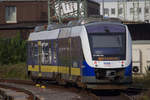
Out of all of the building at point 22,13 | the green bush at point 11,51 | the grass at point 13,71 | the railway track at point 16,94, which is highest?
the building at point 22,13

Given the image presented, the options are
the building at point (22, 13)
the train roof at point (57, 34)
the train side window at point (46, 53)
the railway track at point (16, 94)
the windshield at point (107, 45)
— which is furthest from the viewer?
the building at point (22, 13)

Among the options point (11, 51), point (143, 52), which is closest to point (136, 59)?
point (143, 52)

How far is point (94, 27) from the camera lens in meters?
18.0

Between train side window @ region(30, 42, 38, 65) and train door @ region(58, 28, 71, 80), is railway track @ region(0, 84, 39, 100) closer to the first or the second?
train door @ region(58, 28, 71, 80)

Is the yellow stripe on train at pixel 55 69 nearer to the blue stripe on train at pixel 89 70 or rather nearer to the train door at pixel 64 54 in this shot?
the train door at pixel 64 54

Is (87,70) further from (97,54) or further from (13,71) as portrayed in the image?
(13,71)

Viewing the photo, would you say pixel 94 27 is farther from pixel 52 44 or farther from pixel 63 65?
pixel 52 44

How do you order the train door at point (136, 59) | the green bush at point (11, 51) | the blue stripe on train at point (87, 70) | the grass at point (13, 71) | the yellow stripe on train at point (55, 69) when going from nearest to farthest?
1. the blue stripe on train at point (87, 70)
2. the yellow stripe on train at point (55, 69)
3. the train door at point (136, 59)
4. the grass at point (13, 71)
5. the green bush at point (11, 51)

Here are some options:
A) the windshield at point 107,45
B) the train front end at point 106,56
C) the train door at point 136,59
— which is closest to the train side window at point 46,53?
the train front end at point 106,56

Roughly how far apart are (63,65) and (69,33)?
5.35 ft

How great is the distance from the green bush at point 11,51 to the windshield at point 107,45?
2165cm

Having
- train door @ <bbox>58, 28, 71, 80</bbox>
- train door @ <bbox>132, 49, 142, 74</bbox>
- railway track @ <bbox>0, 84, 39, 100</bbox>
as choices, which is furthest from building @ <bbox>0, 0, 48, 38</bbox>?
train door @ <bbox>58, 28, 71, 80</bbox>

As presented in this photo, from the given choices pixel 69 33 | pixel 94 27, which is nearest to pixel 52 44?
pixel 69 33

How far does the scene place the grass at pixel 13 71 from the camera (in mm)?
33188
